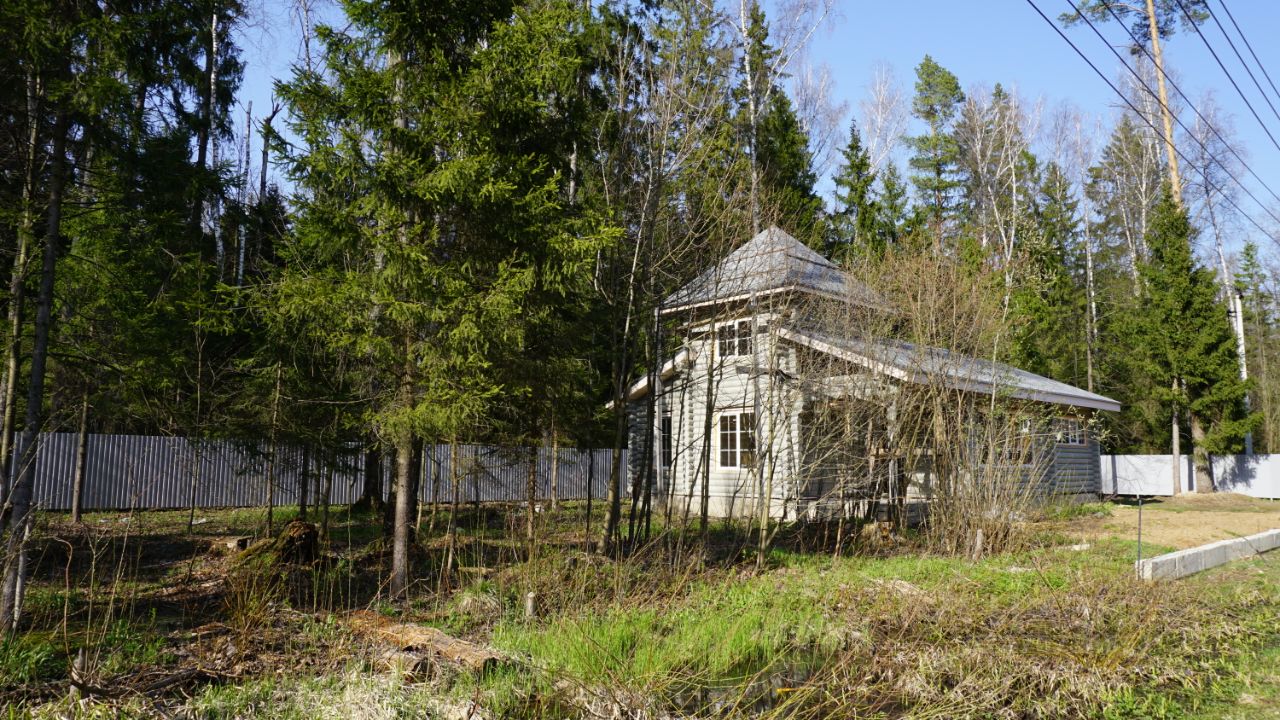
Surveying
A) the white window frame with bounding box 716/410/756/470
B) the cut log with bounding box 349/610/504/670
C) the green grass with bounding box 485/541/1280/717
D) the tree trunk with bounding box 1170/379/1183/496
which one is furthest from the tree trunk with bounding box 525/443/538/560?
the tree trunk with bounding box 1170/379/1183/496

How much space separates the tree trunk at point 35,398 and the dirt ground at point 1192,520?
540 inches

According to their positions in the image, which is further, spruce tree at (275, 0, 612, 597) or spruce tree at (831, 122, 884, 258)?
spruce tree at (831, 122, 884, 258)

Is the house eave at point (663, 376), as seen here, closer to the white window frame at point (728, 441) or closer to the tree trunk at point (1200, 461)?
the white window frame at point (728, 441)

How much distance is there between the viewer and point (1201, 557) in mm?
9859

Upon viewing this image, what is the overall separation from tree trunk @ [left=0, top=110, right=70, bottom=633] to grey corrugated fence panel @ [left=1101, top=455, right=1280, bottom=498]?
2738 cm

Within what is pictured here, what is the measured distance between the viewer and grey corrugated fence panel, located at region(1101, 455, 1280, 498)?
983 inches

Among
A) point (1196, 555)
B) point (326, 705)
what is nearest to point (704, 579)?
point (326, 705)

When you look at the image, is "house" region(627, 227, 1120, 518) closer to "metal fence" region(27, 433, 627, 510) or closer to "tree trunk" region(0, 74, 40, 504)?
"metal fence" region(27, 433, 627, 510)

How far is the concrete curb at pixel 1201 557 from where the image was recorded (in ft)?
28.0

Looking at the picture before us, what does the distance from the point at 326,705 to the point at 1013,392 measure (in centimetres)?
1140

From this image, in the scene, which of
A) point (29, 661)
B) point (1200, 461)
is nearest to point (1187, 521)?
point (1200, 461)

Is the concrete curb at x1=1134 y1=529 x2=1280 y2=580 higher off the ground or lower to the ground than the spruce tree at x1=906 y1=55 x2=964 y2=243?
lower

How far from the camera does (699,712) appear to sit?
480 centimetres

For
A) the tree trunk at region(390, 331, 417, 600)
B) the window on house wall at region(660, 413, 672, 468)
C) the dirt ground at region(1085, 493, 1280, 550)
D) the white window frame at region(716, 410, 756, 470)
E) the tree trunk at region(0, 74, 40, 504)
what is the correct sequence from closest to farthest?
the tree trunk at region(0, 74, 40, 504) < the tree trunk at region(390, 331, 417, 600) < the dirt ground at region(1085, 493, 1280, 550) < the white window frame at region(716, 410, 756, 470) < the window on house wall at region(660, 413, 672, 468)
